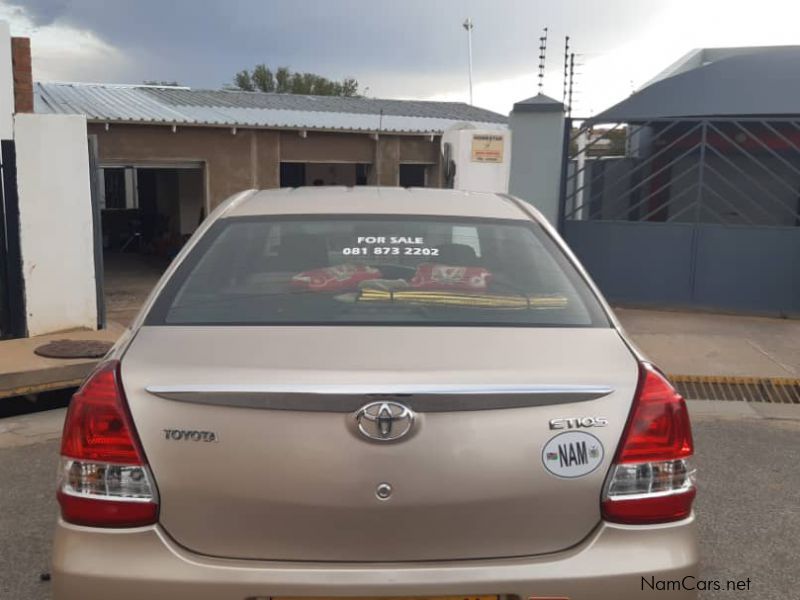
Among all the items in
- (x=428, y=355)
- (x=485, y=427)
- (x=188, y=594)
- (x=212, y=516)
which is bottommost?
(x=188, y=594)

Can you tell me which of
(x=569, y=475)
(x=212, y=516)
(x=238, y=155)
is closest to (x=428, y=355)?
(x=569, y=475)

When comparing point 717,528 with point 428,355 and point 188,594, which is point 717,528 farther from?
point 188,594

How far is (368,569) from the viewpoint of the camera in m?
1.98

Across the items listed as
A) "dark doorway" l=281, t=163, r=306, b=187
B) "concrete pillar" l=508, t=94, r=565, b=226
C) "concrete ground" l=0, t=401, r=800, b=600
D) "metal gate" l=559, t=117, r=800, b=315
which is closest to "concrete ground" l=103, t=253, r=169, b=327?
"dark doorway" l=281, t=163, r=306, b=187

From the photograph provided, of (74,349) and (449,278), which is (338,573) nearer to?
(449,278)

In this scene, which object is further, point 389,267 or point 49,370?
point 49,370

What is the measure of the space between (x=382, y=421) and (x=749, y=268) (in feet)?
26.7

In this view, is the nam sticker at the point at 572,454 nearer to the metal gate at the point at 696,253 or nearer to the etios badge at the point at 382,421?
the etios badge at the point at 382,421

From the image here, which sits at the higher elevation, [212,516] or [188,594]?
[212,516]

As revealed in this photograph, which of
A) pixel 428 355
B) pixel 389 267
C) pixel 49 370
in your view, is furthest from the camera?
pixel 49 370

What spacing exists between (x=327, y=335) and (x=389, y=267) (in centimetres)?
63

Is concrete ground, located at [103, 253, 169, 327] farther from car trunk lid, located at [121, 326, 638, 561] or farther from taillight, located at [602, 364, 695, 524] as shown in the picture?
taillight, located at [602, 364, 695, 524]

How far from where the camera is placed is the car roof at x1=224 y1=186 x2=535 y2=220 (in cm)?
300

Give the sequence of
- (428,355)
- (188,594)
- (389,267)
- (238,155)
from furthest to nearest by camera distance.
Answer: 1. (238,155)
2. (389,267)
3. (428,355)
4. (188,594)
